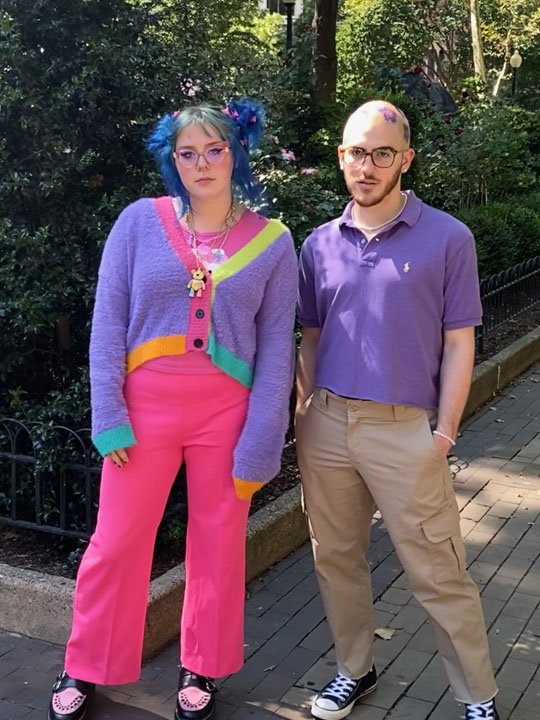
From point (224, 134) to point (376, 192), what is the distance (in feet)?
1.64

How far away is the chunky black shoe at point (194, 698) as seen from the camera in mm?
2824

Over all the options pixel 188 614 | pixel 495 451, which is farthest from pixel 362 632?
pixel 495 451

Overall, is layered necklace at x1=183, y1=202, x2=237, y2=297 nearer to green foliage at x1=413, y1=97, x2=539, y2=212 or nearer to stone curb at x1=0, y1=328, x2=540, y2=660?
stone curb at x1=0, y1=328, x2=540, y2=660

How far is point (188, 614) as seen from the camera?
285cm

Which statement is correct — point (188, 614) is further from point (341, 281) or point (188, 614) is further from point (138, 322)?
point (341, 281)

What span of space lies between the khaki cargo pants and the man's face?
2.14 feet

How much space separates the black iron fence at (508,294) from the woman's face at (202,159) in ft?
17.5

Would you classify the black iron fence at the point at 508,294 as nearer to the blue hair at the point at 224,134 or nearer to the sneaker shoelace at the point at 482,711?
the sneaker shoelace at the point at 482,711

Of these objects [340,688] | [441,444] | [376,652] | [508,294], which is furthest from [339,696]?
[508,294]

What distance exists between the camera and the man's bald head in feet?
8.21

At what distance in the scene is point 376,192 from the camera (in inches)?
99.7

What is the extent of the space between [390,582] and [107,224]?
7.03ft

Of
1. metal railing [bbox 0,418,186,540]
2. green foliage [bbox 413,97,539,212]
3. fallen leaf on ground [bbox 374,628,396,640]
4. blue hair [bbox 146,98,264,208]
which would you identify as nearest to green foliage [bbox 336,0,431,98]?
green foliage [bbox 413,97,539,212]

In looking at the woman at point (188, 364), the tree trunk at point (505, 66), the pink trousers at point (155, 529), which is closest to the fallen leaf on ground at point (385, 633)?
the pink trousers at point (155, 529)
